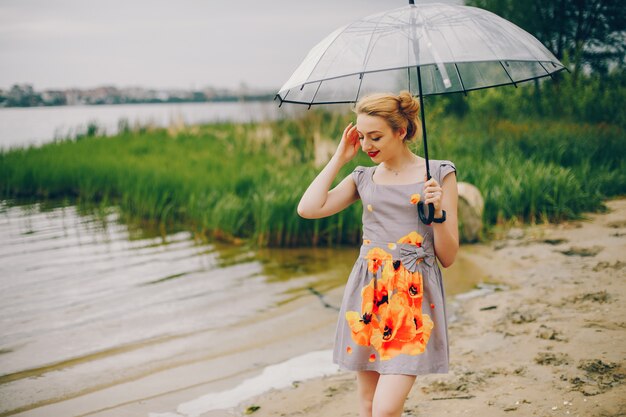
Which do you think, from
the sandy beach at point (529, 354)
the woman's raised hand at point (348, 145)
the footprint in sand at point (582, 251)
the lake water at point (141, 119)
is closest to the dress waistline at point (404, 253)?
the woman's raised hand at point (348, 145)

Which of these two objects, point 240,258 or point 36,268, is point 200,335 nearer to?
point 240,258

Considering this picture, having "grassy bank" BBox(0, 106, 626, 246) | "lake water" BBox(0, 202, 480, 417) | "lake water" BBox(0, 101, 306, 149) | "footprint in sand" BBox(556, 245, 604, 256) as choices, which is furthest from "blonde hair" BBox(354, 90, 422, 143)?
"lake water" BBox(0, 101, 306, 149)

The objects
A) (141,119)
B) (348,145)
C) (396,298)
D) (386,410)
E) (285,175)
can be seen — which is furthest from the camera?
(141,119)

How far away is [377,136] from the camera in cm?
237

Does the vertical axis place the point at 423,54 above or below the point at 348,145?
above

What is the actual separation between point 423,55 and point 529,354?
2159 mm

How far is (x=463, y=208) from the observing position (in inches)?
261

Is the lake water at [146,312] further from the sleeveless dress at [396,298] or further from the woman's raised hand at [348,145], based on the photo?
the woman's raised hand at [348,145]

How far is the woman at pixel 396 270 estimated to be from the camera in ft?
7.45

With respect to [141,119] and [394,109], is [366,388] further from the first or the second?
[141,119]

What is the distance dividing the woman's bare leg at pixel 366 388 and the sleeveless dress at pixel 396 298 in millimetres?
80

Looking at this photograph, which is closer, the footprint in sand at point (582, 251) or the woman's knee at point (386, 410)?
the woman's knee at point (386, 410)

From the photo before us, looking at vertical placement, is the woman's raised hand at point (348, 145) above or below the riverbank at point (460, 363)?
above

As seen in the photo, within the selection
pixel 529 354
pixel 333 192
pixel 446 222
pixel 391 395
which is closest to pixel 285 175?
pixel 529 354
